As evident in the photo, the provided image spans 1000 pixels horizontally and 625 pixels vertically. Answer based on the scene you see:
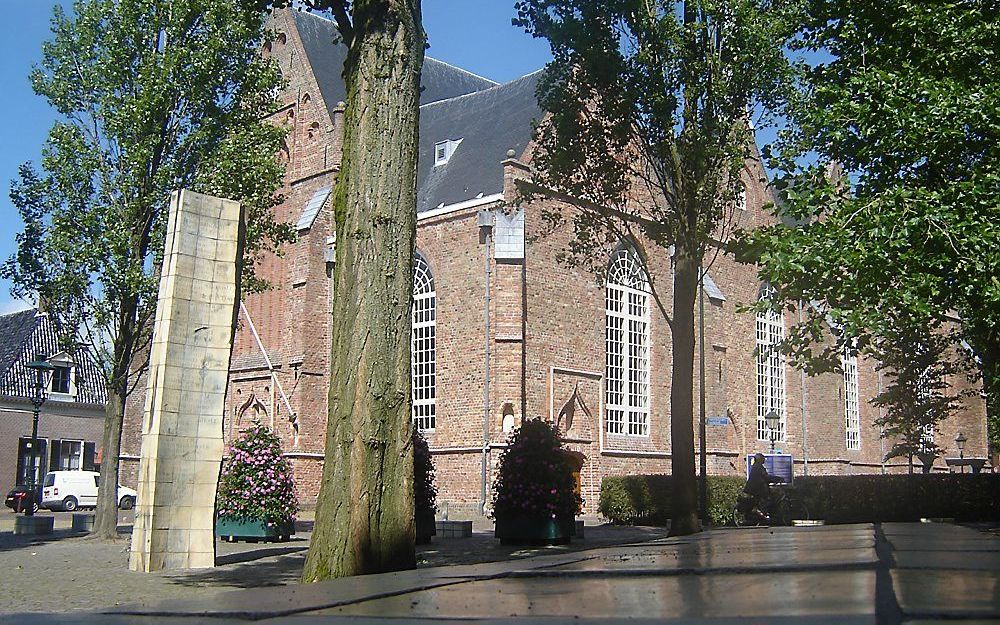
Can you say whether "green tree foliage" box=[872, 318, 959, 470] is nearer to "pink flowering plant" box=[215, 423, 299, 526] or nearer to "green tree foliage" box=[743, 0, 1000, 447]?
"green tree foliage" box=[743, 0, 1000, 447]

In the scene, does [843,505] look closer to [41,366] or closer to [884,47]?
[884,47]

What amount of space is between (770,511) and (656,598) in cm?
2322

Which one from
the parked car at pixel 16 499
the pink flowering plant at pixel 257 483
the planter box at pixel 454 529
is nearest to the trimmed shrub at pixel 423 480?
the planter box at pixel 454 529

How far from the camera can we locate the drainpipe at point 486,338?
97.6 feet

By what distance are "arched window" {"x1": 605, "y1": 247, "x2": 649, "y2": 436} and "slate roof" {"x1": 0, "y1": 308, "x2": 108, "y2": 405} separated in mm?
22701

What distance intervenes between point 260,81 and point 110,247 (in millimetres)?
4414

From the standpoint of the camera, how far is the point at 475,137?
1449 inches

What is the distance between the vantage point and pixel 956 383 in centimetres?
5453

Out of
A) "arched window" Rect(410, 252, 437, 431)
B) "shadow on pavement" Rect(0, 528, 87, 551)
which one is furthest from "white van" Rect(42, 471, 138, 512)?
"shadow on pavement" Rect(0, 528, 87, 551)

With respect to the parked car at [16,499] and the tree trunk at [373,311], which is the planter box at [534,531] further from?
the parked car at [16,499]

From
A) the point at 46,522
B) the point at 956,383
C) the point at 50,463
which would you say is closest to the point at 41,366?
the point at 46,522

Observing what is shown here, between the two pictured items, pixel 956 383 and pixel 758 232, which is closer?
pixel 758 232

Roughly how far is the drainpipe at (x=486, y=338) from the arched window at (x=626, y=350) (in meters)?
4.87

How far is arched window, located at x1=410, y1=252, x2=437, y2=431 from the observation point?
1287 inches
